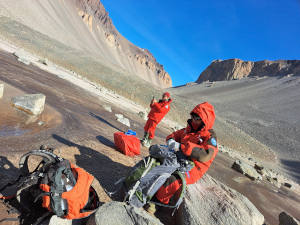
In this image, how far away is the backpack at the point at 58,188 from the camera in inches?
93.2

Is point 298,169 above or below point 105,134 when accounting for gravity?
above

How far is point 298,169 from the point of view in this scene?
72.6 feet

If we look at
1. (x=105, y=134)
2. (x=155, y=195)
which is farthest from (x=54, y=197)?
(x=105, y=134)

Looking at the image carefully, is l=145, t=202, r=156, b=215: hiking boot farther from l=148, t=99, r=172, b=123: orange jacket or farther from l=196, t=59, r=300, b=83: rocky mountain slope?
l=196, t=59, r=300, b=83: rocky mountain slope

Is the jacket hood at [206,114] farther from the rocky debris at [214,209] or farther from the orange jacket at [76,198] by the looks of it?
the orange jacket at [76,198]

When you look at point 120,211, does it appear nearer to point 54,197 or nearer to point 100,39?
point 54,197

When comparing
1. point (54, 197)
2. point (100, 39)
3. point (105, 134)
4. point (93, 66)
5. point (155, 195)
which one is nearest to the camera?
point (54, 197)

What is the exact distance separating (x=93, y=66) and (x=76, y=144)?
1083 inches

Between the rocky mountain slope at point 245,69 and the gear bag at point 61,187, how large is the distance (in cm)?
9224

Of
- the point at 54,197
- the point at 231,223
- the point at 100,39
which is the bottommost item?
the point at 54,197

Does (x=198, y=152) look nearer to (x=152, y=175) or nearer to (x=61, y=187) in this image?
(x=152, y=175)

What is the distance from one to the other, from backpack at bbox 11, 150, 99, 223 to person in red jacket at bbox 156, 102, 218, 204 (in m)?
1.20

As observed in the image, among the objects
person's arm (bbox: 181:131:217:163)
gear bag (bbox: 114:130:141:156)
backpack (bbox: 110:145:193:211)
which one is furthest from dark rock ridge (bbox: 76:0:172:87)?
person's arm (bbox: 181:131:217:163)

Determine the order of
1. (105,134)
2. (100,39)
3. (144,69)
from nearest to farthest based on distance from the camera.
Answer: (105,134) → (100,39) → (144,69)
